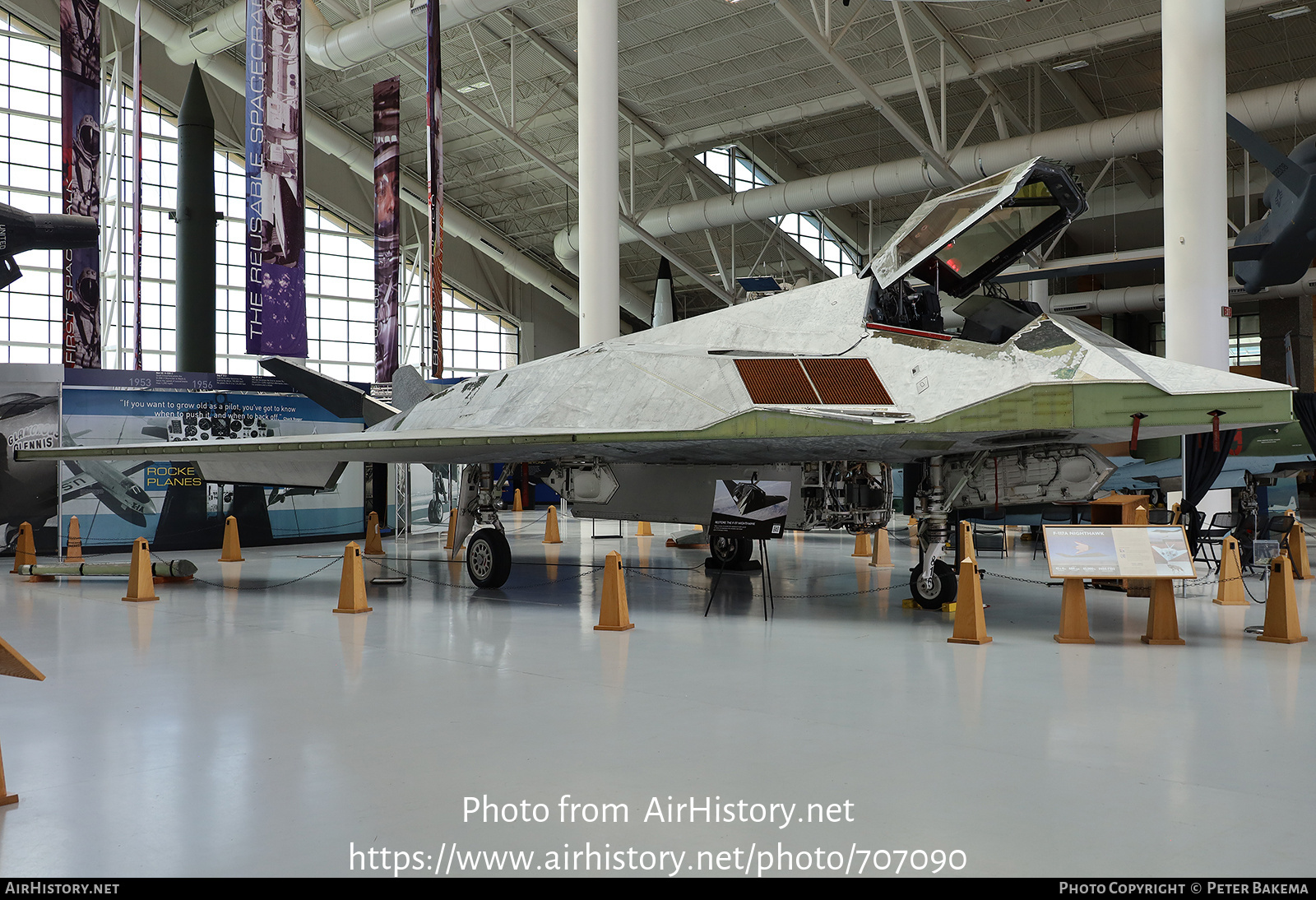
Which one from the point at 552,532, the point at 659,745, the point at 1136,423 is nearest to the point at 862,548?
the point at 552,532

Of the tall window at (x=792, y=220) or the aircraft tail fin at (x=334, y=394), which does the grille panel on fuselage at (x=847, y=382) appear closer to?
the aircraft tail fin at (x=334, y=394)

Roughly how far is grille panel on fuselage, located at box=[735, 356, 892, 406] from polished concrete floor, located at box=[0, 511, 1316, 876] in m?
2.15

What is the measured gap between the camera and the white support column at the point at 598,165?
1817 centimetres

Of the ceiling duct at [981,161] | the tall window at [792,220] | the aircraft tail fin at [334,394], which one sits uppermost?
the tall window at [792,220]

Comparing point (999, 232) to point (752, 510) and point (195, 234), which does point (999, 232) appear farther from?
point (195, 234)

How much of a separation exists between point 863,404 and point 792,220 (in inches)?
1319

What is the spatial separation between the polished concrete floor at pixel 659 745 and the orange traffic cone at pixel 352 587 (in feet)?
1.68

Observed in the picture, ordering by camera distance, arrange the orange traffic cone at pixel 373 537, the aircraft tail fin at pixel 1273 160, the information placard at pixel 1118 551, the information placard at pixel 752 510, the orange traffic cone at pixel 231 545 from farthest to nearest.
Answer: the orange traffic cone at pixel 373 537, the orange traffic cone at pixel 231 545, the aircraft tail fin at pixel 1273 160, the information placard at pixel 752 510, the information placard at pixel 1118 551

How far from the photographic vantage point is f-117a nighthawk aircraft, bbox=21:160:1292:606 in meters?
8.11

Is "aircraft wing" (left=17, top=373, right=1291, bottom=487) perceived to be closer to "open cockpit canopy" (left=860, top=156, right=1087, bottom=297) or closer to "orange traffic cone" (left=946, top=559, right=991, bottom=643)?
"orange traffic cone" (left=946, top=559, right=991, bottom=643)

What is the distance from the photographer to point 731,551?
14.3 m

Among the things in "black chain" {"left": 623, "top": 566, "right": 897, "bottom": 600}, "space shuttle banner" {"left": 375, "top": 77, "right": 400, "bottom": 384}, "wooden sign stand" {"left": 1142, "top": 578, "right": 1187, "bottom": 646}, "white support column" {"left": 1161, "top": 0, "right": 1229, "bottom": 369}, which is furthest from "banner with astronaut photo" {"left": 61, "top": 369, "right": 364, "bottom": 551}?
"white support column" {"left": 1161, "top": 0, "right": 1229, "bottom": 369}

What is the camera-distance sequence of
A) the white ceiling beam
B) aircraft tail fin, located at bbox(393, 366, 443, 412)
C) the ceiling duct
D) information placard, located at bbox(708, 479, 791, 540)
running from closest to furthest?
information placard, located at bbox(708, 479, 791, 540) → aircraft tail fin, located at bbox(393, 366, 443, 412) → the white ceiling beam → the ceiling duct

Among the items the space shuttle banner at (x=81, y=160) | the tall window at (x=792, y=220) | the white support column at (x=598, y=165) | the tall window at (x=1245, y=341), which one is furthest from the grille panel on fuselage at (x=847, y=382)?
the tall window at (x=1245, y=341)
